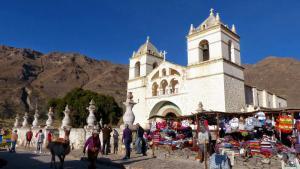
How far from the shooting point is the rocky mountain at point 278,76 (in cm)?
6188

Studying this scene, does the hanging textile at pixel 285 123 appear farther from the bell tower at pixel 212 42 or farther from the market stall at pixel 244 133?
the bell tower at pixel 212 42

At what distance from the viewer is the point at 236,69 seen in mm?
23500

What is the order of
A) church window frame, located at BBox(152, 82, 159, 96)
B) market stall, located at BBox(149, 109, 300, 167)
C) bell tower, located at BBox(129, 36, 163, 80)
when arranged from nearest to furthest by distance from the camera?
1. market stall, located at BBox(149, 109, 300, 167)
2. church window frame, located at BBox(152, 82, 159, 96)
3. bell tower, located at BBox(129, 36, 163, 80)

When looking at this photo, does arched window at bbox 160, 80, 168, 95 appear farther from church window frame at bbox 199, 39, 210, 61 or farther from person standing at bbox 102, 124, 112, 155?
A: person standing at bbox 102, 124, 112, 155

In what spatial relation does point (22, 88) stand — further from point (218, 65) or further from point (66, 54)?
point (218, 65)

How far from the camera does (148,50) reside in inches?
1160

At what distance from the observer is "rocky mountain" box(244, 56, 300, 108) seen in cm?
6188

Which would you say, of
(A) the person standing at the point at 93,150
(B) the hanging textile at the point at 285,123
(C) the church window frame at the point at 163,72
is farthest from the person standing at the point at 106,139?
(C) the church window frame at the point at 163,72

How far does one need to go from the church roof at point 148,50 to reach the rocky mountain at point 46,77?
40516mm

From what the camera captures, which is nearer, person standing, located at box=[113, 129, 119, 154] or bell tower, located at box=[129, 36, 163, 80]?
person standing, located at box=[113, 129, 119, 154]

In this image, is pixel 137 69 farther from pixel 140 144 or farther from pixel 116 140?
pixel 140 144

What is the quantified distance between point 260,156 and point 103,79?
293 feet

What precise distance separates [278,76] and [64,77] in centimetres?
7418

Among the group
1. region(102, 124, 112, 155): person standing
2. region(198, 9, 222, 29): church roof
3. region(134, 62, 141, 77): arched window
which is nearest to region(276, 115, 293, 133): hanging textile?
region(102, 124, 112, 155): person standing
